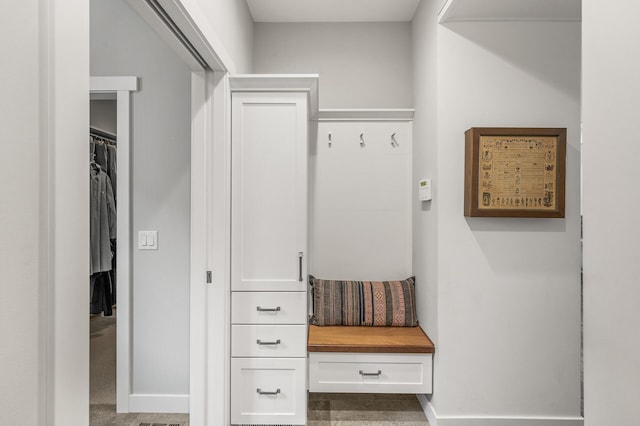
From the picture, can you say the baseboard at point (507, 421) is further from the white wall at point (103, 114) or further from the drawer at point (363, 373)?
the white wall at point (103, 114)

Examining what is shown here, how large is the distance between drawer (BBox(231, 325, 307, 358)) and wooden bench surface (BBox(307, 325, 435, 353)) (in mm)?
140

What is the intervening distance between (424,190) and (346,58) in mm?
1264

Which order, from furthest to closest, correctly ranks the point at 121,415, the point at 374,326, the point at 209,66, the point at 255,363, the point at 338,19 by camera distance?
the point at 338,19, the point at 374,326, the point at 121,415, the point at 255,363, the point at 209,66

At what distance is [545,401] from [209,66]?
8.71ft

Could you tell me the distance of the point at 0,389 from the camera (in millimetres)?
611

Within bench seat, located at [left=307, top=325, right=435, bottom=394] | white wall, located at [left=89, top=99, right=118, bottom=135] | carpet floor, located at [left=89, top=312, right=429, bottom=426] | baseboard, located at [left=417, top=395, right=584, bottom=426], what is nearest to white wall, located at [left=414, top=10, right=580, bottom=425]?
baseboard, located at [left=417, top=395, right=584, bottom=426]

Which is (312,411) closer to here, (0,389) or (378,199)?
(378,199)

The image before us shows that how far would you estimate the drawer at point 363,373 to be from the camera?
228 cm

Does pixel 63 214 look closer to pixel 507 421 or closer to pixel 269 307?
pixel 269 307

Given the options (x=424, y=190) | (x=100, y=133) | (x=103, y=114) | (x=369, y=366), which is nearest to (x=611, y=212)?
(x=424, y=190)

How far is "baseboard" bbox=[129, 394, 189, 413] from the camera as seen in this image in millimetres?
2322

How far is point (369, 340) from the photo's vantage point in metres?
2.34

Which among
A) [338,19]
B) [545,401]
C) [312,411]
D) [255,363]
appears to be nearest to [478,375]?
[545,401]

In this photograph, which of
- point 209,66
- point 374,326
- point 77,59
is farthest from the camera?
point 374,326
